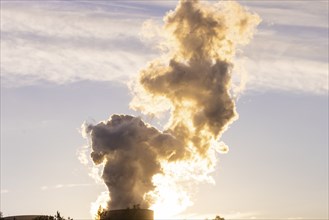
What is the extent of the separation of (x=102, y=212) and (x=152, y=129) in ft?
46.5

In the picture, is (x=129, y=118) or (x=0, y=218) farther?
(x=0, y=218)

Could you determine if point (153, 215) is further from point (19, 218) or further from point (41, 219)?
point (19, 218)

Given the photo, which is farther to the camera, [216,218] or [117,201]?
[216,218]

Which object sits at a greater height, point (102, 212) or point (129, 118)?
point (129, 118)

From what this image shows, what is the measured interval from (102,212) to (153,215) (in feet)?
24.6

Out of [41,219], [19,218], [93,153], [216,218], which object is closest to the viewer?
[41,219]

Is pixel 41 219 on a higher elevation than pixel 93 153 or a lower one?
lower

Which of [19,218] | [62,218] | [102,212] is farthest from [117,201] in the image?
[19,218]

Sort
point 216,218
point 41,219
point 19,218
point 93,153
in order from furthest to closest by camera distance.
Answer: point 216,218
point 19,218
point 93,153
point 41,219

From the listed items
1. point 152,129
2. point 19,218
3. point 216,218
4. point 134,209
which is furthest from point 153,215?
point 216,218

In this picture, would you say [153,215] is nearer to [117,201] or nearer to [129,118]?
[117,201]

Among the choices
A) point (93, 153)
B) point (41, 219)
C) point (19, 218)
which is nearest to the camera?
point (41, 219)

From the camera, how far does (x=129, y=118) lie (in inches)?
3627

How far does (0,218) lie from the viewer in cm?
10175
